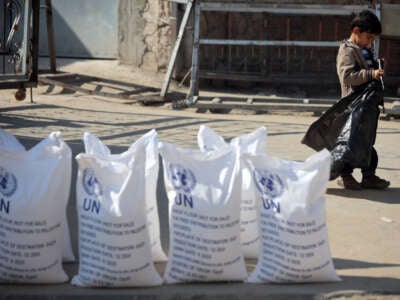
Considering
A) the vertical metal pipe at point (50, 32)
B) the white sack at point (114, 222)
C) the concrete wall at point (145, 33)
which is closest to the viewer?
the white sack at point (114, 222)

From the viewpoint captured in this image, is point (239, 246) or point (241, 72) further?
point (241, 72)

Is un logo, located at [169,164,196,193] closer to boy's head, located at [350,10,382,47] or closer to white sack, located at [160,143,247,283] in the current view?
white sack, located at [160,143,247,283]

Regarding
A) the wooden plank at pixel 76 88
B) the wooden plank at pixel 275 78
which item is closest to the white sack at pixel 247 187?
the wooden plank at pixel 76 88

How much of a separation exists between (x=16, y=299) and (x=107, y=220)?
1.92ft

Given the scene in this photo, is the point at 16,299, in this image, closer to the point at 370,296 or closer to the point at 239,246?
the point at 239,246

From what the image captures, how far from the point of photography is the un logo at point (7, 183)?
13.5ft

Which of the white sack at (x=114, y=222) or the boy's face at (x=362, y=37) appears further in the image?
the boy's face at (x=362, y=37)

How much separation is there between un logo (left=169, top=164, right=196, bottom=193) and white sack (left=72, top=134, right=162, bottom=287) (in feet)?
0.55

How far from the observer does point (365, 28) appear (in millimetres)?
6273

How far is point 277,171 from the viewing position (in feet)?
13.6

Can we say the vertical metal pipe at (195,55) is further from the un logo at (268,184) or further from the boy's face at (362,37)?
the un logo at (268,184)

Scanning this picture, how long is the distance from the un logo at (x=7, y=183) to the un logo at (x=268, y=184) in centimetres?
117

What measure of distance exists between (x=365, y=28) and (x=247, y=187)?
7.48 ft

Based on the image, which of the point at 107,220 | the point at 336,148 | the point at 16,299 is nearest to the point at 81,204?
the point at 107,220
